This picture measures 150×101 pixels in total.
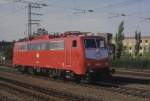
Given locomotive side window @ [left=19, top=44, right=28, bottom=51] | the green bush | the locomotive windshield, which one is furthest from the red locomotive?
the green bush

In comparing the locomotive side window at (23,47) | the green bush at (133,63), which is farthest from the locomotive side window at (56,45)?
the green bush at (133,63)

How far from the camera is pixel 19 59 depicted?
42062 mm

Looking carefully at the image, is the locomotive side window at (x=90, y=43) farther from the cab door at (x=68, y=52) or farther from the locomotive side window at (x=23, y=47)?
the locomotive side window at (x=23, y=47)

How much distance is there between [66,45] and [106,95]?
28.5ft

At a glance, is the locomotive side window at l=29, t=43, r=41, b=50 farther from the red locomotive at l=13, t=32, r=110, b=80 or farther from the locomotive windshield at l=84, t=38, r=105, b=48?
the locomotive windshield at l=84, t=38, r=105, b=48

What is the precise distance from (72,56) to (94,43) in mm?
1697

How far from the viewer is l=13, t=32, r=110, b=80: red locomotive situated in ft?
87.1

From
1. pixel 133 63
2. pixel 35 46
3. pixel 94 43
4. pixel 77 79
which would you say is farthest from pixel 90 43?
pixel 133 63

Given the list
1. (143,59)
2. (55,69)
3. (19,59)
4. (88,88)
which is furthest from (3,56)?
(88,88)

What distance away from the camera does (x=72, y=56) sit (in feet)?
91.3

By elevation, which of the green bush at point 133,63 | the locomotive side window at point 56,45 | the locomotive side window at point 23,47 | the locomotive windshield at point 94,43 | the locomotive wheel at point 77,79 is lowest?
the green bush at point 133,63

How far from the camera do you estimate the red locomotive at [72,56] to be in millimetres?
26547

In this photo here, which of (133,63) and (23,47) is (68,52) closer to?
(23,47)

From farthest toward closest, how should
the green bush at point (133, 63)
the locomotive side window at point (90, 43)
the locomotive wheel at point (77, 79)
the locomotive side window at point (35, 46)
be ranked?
the green bush at point (133, 63)
the locomotive side window at point (35, 46)
the locomotive wheel at point (77, 79)
the locomotive side window at point (90, 43)
